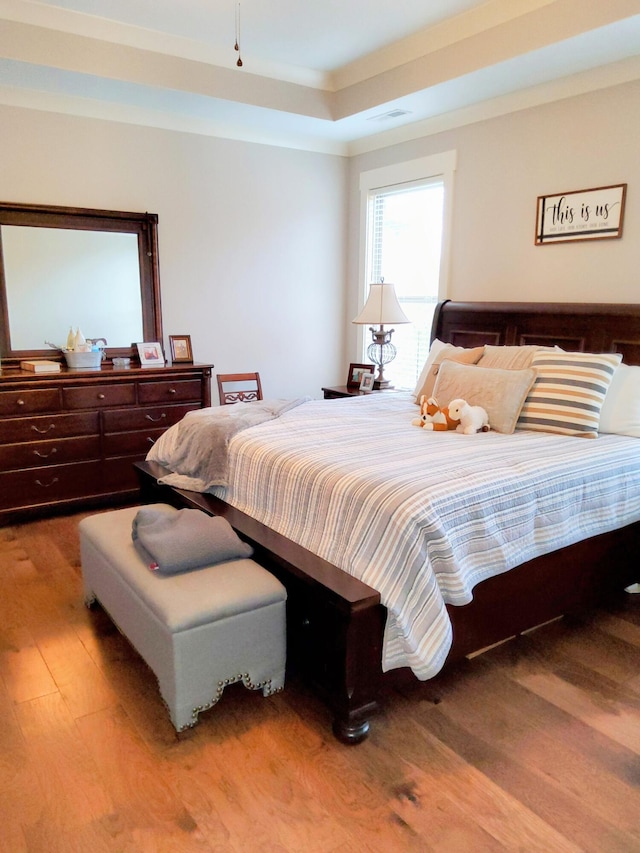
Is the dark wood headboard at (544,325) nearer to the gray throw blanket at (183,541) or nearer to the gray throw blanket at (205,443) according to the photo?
the gray throw blanket at (205,443)

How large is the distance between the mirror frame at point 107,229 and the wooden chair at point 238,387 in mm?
554

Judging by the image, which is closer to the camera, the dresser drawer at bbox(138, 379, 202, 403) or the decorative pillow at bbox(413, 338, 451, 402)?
the decorative pillow at bbox(413, 338, 451, 402)

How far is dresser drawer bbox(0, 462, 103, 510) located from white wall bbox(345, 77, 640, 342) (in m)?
2.82

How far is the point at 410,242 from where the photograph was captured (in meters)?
4.76

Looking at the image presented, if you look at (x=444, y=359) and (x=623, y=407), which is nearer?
(x=623, y=407)

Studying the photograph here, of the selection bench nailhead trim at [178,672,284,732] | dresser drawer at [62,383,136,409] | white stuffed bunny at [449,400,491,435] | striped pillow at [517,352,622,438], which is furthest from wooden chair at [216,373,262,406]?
bench nailhead trim at [178,672,284,732]

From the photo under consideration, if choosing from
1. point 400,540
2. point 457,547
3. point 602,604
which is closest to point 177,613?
point 400,540

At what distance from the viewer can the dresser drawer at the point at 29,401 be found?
3547 mm

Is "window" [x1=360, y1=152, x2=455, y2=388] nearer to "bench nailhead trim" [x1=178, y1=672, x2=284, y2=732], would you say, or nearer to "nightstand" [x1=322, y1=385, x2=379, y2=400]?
"nightstand" [x1=322, y1=385, x2=379, y2=400]

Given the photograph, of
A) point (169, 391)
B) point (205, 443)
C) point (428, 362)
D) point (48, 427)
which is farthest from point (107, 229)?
point (428, 362)

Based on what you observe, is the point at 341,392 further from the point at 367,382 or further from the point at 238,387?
the point at 238,387

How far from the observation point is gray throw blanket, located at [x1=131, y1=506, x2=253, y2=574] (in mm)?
2074

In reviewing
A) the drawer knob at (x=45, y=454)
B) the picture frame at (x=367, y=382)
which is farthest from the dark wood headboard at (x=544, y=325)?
the drawer knob at (x=45, y=454)

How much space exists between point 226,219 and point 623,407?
316 centimetres
